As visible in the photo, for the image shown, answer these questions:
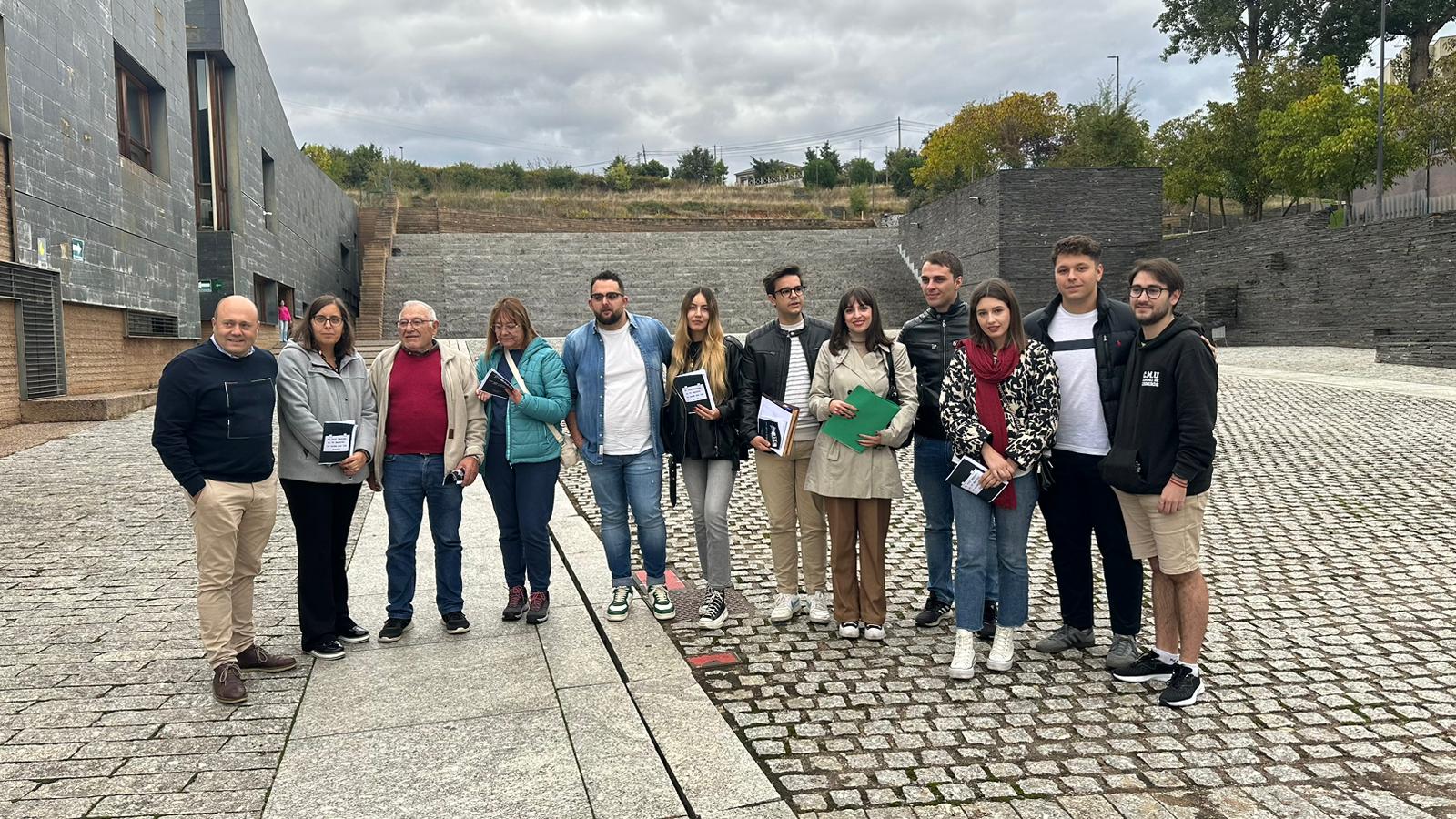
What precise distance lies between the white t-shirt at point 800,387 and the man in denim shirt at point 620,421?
2.32 feet

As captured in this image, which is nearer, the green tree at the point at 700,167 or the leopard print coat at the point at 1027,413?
the leopard print coat at the point at 1027,413

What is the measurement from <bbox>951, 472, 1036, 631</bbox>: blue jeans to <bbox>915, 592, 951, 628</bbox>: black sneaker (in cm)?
58

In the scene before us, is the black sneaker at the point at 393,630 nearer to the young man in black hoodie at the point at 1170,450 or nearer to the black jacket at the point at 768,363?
the black jacket at the point at 768,363

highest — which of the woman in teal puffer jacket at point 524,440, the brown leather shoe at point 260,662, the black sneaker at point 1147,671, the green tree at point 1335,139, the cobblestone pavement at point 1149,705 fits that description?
the green tree at point 1335,139

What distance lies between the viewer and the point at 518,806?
3.00 metres

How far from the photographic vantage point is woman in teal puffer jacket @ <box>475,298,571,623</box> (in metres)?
4.78

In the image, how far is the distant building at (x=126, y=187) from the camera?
12.5 meters

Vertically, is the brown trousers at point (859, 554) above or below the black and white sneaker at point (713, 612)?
above

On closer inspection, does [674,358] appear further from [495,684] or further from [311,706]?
[311,706]

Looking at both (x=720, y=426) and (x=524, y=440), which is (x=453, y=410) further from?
(x=720, y=426)

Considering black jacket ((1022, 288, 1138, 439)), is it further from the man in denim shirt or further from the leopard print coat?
the man in denim shirt

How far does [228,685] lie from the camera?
391 centimetres

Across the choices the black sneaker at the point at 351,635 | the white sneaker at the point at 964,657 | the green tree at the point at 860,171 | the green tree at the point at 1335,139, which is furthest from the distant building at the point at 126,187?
the green tree at the point at 860,171

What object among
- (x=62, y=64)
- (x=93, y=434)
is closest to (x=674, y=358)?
(x=93, y=434)
